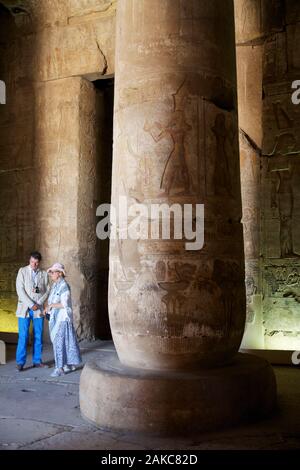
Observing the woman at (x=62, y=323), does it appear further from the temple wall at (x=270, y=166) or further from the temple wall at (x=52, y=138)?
the temple wall at (x=270, y=166)

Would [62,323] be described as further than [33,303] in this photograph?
No

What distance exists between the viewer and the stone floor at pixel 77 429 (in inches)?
131

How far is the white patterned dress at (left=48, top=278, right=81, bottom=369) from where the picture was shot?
599 centimetres

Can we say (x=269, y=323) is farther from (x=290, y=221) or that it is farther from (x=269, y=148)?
(x=269, y=148)

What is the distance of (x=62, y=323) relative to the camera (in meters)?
6.01

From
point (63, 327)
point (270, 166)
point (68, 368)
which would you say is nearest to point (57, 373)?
point (68, 368)

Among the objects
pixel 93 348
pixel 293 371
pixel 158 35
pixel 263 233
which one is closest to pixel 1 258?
pixel 93 348

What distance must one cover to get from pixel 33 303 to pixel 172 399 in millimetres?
3391

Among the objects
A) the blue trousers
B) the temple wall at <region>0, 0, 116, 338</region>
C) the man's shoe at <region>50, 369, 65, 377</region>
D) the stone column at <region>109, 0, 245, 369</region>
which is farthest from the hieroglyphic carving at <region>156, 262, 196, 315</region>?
the temple wall at <region>0, 0, 116, 338</region>

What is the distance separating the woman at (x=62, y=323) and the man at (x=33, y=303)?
466 mm

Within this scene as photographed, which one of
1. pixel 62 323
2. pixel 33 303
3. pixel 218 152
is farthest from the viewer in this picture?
pixel 33 303

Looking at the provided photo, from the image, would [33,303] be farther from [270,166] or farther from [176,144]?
[270,166]

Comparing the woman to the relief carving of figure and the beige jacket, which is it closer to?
the beige jacket

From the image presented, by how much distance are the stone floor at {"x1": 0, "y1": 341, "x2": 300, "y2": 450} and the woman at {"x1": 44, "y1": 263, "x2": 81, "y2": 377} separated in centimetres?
74
